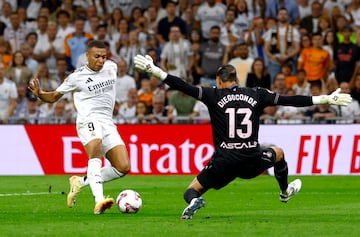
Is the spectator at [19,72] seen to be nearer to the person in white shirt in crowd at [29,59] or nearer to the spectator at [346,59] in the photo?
the person in white shirt in crowd at [29,59]

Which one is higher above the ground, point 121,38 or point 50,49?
point 121,38

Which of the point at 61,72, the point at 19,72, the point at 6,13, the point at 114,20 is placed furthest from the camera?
the point at 6,13

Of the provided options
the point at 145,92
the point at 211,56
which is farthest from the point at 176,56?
the point at 145,92

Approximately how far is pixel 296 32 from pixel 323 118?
3439 millimetres

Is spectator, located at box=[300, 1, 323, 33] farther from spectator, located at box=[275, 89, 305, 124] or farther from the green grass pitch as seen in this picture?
the green grass pitch

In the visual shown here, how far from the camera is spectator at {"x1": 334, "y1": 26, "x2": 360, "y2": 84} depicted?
87.4 feet

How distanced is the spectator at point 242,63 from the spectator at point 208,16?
1914 mm

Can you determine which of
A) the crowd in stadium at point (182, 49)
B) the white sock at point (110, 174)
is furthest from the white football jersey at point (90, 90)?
the crowd in stadium at point (182, 49)

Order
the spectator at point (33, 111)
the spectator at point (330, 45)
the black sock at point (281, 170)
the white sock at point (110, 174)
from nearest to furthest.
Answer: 1. the black sock at point (281, 170)
2. the white sock at point (110, 174)
3. the spectator at point (33, 111)
4. the spectator at point (330, 45)

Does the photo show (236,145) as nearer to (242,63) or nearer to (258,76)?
(258,76)

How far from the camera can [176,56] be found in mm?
27422

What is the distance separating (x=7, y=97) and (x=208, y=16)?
5758 mm

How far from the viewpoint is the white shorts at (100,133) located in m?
15.5

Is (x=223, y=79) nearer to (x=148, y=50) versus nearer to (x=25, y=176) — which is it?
(x=25, y=176)
